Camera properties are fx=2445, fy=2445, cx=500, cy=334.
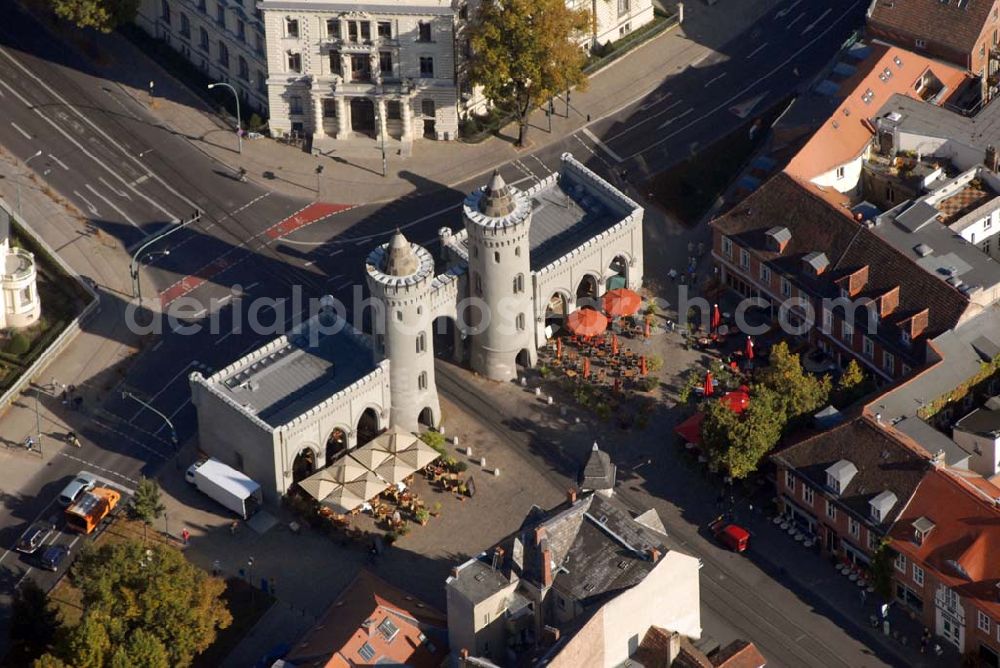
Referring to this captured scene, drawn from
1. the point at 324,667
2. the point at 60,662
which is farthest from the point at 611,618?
the point at 60,662

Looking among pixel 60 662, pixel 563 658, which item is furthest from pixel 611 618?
pixel 60 662

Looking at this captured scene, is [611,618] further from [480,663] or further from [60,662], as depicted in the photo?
[60,662]

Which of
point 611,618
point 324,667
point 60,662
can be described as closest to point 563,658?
point 611,618

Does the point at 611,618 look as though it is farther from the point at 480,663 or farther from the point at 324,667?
the point at 324,667

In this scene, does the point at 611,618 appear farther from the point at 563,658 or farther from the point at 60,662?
the point at 60,662

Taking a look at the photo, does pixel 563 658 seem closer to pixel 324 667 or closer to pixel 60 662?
pixel 324 667

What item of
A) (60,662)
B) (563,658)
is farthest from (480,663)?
(60,662)
